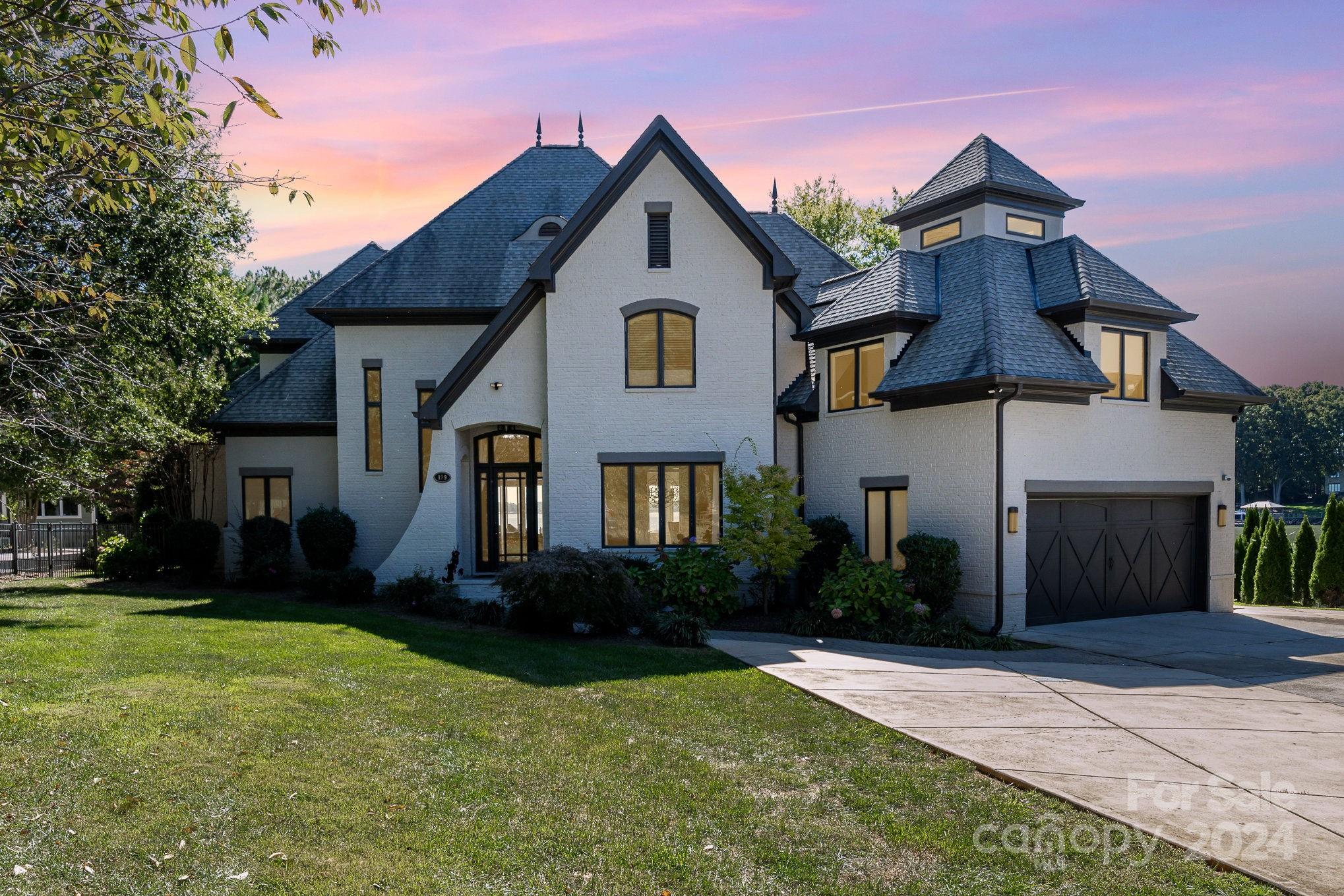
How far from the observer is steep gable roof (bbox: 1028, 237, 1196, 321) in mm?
16609

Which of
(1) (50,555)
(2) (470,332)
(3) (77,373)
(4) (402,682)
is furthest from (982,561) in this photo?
(1) (50,555)

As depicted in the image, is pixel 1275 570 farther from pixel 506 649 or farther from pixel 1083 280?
pixel 506 649

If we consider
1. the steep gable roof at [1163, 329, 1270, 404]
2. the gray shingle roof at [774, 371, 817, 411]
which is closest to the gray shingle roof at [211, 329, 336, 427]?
the gray shingle roof at [774, 371, 817, 411]

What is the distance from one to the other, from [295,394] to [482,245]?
243 inches

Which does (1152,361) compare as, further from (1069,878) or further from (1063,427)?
(1069,878)

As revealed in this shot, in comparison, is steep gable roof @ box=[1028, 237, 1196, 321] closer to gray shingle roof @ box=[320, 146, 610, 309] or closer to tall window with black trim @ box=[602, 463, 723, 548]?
tall window with black trim @ box=[602, 463, 723, 548]

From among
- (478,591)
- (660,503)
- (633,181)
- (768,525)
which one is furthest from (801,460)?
(478,591)

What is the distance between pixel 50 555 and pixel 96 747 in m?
20.8

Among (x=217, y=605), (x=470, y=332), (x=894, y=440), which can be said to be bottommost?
(x=217, y=605)

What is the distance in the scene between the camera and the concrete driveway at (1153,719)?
6.14m

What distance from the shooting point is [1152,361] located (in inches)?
692

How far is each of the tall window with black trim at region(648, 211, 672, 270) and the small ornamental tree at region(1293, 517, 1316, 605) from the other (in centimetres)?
1701

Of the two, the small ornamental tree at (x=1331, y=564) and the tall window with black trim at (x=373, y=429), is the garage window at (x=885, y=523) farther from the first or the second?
the small ornamental tree at (x=1331, y=564)

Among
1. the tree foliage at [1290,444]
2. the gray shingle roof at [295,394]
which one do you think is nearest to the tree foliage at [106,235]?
the gray shingle roof at [295,394]
